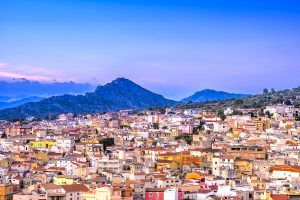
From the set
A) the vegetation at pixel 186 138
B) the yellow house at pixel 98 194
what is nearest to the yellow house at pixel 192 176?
the yellow house at pixel 98 194

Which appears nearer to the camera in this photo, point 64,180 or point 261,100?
point 64,180

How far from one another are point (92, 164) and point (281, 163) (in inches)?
506

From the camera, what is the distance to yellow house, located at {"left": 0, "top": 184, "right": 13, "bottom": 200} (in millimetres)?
33312

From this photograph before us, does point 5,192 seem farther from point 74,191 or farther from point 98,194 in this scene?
point 98,194

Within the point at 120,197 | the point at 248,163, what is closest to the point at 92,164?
the point at 248,163

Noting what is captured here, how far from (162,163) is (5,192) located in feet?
42.9

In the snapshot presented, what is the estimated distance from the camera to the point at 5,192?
33562mm

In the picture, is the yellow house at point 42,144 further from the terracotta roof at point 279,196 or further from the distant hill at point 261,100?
the distant hill at point 261,100

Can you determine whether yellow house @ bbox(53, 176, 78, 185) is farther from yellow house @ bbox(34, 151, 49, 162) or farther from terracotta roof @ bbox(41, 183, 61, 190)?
yellow house @ bbox(34, 151, 49, 162)

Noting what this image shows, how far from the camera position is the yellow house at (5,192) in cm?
3331

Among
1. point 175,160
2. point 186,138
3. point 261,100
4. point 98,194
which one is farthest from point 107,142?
point 261,100

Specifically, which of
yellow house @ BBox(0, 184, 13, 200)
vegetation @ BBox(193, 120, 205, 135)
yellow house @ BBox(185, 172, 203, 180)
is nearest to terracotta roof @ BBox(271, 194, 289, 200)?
yellow house @ BBox(185, 172, 203, 180)

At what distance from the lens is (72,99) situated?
655 feet

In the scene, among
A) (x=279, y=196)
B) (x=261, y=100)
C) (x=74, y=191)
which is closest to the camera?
(x=279, y=196)
